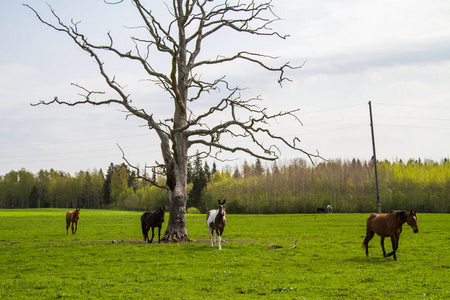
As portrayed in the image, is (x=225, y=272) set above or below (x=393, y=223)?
below

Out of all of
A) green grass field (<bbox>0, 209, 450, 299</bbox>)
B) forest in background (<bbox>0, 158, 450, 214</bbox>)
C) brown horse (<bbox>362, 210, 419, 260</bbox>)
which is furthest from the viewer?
forest in background (<bbox>0, 158, 450, 214</bbox>)

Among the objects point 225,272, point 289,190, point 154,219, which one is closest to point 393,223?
point 225,272

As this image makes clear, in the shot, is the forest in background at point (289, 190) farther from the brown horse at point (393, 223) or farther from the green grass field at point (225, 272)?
the brown horse at point (393, 223)

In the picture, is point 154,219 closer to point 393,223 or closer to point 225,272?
point 225,272

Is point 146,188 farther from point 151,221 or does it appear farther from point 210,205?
point 151,221

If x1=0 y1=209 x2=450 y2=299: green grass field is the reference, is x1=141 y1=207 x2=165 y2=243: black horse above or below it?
above

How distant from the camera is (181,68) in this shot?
81.6ft

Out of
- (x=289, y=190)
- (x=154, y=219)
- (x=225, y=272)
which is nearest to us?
(x=225, y=272)

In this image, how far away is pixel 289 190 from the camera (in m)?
94.2

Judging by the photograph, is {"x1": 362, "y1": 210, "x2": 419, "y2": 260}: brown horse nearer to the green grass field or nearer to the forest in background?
the green grass field

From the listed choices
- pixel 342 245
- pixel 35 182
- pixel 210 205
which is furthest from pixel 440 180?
pixel 35 182

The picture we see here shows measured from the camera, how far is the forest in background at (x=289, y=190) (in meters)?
74.8

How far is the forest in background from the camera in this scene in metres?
74.8

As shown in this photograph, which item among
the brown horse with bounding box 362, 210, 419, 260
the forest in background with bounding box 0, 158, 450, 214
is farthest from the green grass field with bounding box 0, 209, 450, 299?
the forest in background with bounding box 0, 158, 450, 214
